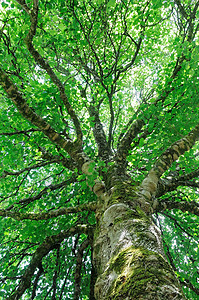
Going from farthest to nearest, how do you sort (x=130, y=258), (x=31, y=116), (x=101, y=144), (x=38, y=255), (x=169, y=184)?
(x=101, y=144)
(x=38, y=255)
(x=169, y=184)
(x=31, y=116)
(x=130, y=258)

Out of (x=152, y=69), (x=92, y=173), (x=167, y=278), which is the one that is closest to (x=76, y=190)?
(x=92, y=173)

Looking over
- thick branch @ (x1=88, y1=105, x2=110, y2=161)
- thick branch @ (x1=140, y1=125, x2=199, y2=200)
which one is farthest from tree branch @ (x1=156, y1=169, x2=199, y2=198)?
thick branch @ (x1=88, y1=105, x2=110, y2=161)

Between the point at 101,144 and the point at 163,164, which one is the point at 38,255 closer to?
the point at 101,144

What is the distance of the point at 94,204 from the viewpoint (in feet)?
11.2

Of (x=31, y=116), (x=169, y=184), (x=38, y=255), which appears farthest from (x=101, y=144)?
(x=38, y=255)

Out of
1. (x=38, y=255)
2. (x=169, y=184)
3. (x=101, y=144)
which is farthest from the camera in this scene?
(x=101, y=144)

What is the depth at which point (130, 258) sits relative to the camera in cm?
162

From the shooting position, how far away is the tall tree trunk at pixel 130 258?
1.29 meters

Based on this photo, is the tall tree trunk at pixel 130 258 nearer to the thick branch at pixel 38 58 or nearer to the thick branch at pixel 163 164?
the thick branch at pixel 163 164

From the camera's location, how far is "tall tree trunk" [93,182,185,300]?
129 cm

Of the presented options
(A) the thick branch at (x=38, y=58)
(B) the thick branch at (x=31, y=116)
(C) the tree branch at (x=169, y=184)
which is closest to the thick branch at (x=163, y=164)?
(C) the tree branch at (x=169, y=184)

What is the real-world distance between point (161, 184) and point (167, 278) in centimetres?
239

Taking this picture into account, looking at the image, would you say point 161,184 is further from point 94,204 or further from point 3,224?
point 3,224

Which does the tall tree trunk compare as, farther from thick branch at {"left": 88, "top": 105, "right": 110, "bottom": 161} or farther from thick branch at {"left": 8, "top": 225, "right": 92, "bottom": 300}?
thick branch at {"left": 88, "top": 105, "right": 110, "bottom": 161}
